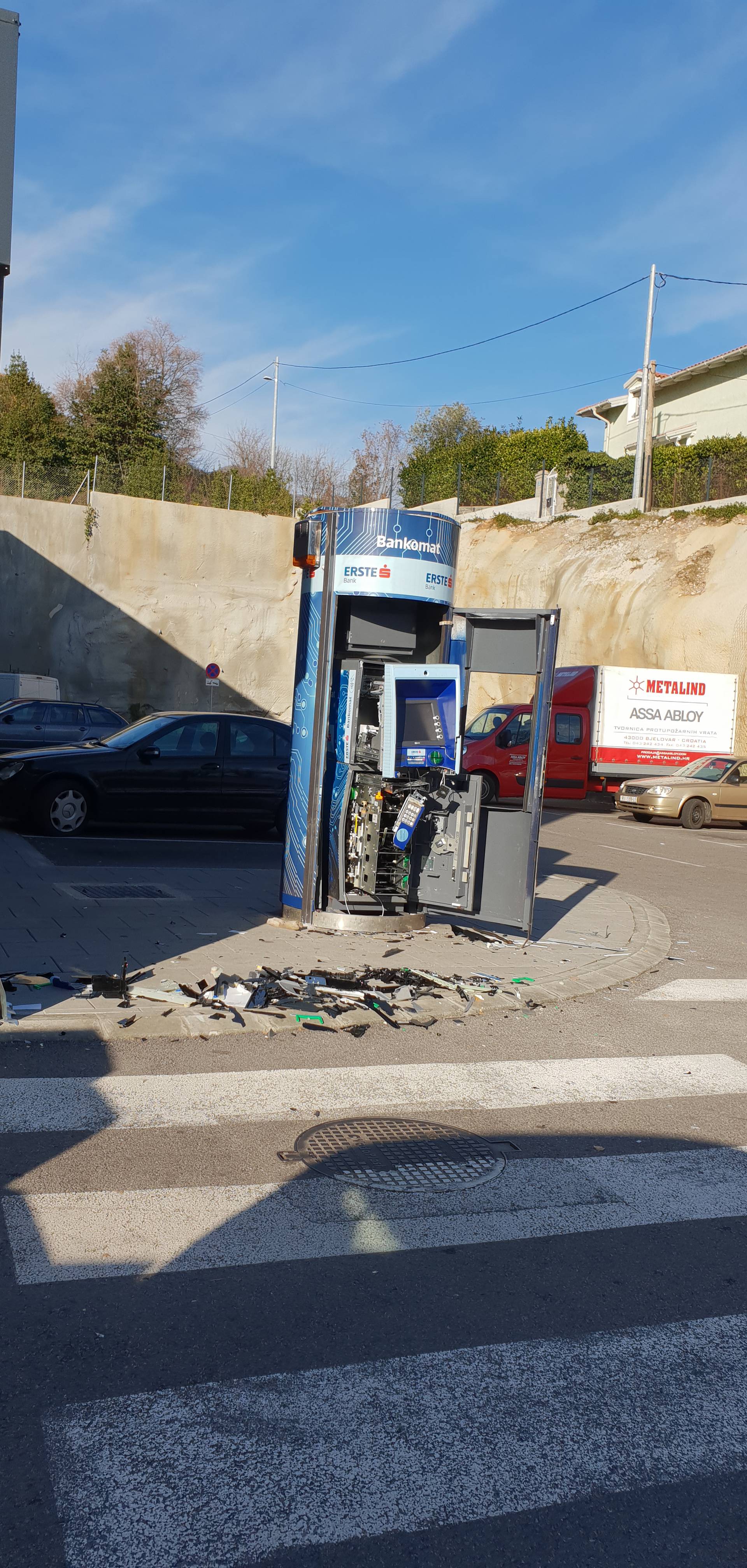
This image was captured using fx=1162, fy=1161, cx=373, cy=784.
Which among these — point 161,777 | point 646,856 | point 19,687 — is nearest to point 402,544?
point 161,777

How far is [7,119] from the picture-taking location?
6461 millimetres

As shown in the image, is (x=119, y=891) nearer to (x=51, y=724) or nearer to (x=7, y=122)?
(x=7, y=122)

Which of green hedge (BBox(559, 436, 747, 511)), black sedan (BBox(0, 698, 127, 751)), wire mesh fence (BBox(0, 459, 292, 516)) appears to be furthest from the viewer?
wire mesh fence (BBox(0, 459, 292, 516))

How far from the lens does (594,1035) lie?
690 centimetres

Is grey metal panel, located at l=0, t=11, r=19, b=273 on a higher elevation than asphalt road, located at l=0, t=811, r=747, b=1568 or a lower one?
higher

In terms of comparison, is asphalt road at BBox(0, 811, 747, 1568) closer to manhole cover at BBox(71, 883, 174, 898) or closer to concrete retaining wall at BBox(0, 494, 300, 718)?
manhole cover at BBox(71, 883, 174, 898)

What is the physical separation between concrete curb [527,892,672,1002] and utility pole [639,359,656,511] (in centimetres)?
3264

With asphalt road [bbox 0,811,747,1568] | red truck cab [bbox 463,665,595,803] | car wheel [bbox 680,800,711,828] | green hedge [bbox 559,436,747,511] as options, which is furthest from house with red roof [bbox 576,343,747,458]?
asphalt road [bbox 0,811,747,1568]

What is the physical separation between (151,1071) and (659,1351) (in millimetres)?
3008

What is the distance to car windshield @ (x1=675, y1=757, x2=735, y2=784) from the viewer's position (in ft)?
77.5

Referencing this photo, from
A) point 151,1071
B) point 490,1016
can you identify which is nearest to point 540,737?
point 490,1016

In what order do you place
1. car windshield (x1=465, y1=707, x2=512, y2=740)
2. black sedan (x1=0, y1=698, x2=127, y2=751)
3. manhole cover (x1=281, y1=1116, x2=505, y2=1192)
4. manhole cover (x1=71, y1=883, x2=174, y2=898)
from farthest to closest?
car windshield (x1=465, y1=707, x2=512, y2=740)
black sedan (x1=0, y1=698, x2=127, y2=751)
manhole cover (x1=71, y1=883, x2=174, y2=898)
manhole cover (x1=281, y1=1116, x2=505, y2=1192)

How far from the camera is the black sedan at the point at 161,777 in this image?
1335cm

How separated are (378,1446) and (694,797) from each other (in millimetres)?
21042
